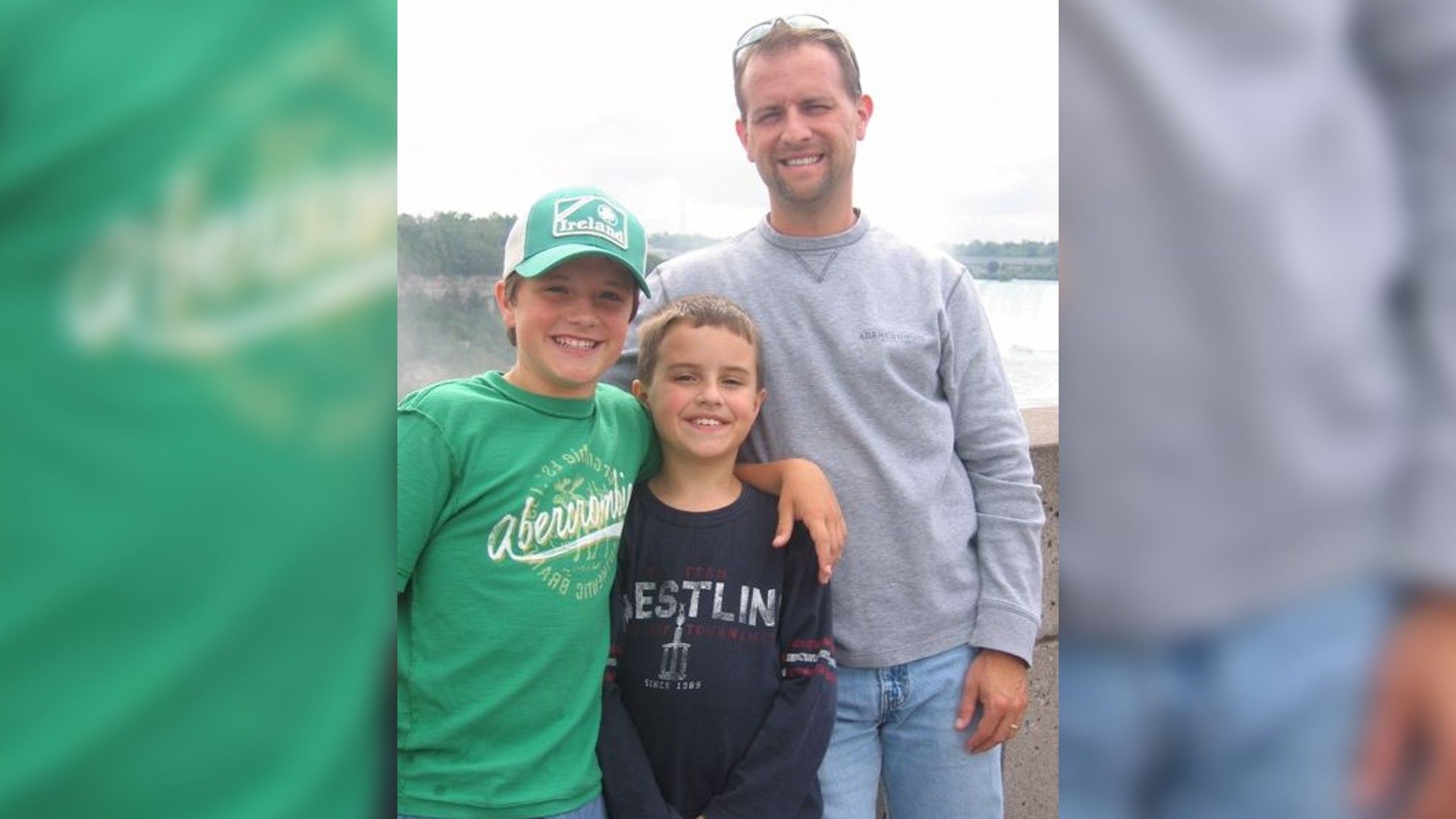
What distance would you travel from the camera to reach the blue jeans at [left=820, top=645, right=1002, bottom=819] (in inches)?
57.5

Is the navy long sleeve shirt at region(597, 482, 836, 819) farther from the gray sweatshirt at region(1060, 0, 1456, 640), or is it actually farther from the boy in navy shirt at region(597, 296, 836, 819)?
the gray sweatshirt at region(1060, 0, 1456, 640)

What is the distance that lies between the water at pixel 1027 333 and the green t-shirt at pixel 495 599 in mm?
498

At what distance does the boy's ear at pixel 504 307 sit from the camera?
4.14ft

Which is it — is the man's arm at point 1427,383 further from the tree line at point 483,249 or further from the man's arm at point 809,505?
the man's arm at point 809,505

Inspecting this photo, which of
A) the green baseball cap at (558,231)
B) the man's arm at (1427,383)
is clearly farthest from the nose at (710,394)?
the man's arm at (1427,383)

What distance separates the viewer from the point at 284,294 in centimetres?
104

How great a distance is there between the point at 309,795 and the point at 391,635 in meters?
0.16

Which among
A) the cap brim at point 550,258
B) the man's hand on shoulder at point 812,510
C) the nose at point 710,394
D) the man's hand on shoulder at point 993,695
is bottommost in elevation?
the man's hand on shoulder at point 993,695

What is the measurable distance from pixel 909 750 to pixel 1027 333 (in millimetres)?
556

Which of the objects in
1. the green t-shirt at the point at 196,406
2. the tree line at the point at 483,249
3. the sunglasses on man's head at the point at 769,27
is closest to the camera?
the green t-shirt at the point at 196,406

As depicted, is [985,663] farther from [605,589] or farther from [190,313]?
[190,313]

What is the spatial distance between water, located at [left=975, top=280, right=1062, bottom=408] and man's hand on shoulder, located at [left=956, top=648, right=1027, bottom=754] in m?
0.33

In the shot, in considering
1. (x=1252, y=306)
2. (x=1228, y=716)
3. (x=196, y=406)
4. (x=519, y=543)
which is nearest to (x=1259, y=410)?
(x=1252, y=306)

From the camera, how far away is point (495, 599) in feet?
4.14
